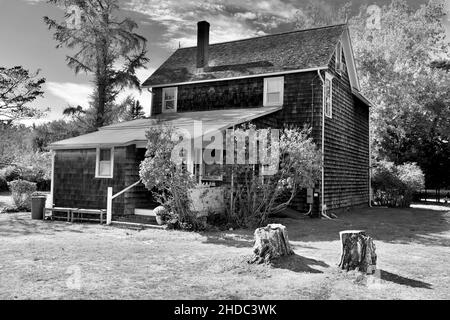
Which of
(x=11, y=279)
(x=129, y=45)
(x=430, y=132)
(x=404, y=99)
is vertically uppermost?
(x=129, y=45)

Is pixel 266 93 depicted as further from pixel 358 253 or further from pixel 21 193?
pixel 358 253

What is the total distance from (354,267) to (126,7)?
27.2 meters

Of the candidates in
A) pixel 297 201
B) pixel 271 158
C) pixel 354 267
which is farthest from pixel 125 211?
pixel 354 267

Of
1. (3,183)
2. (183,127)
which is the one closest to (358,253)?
(183,127)

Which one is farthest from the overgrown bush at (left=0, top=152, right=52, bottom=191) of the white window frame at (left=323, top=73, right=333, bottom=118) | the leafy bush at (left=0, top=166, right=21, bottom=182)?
the white window frame at (left=323, top=73, right=333, bottom=118)

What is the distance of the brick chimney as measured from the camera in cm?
2163

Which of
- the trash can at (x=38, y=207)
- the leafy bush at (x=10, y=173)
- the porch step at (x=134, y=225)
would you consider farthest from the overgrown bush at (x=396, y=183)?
the leafy bush at (x=10, y=173)

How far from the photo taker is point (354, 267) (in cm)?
709

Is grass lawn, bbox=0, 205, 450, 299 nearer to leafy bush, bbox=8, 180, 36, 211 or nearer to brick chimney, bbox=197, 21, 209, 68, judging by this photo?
leafy bush, bbox=8, 180, 36, 211

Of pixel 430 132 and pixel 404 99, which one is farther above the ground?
pixel 404 99

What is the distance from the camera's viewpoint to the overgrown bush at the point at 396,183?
2295 cm

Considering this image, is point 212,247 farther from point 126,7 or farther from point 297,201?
point 126,7

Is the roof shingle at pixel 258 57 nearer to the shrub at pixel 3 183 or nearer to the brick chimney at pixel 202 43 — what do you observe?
the brick chimney at pixel 202 43

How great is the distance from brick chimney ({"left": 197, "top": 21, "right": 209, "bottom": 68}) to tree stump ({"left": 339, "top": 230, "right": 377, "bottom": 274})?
16.0 metres
